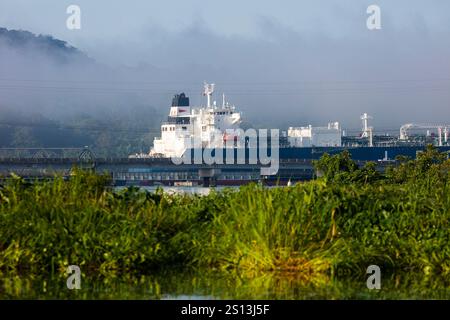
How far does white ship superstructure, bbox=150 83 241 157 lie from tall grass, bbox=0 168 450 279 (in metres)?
98.5

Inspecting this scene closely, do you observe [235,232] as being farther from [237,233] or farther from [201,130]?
[201,130]

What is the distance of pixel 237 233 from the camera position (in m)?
10.3

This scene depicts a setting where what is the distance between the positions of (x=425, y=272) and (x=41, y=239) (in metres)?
3.76

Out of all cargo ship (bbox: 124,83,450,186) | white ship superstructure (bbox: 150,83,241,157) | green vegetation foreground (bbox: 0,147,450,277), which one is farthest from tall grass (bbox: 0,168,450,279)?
white ship superstructure (bbox: 150,83,241,157)

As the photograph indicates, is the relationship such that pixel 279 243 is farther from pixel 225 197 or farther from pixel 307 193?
pixel 225 197

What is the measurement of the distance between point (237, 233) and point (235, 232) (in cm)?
5

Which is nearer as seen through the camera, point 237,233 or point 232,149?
point 237,233

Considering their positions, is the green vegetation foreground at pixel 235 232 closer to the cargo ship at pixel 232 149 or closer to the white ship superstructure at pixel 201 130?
the cargo ship at pixel 232 149

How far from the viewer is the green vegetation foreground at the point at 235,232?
33.3ft

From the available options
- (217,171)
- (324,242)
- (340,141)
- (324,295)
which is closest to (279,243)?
(324,242)

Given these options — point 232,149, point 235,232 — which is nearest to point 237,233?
point 235,232

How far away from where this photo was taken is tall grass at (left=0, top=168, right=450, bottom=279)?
10.1 metres

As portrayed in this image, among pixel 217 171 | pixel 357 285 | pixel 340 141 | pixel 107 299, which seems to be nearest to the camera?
pixel 107 299

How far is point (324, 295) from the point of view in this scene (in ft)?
29.3
